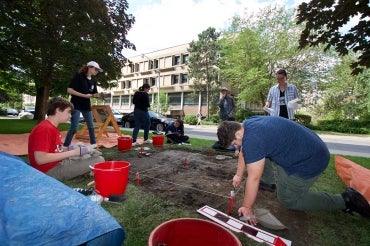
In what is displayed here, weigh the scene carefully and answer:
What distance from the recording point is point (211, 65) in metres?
32.4

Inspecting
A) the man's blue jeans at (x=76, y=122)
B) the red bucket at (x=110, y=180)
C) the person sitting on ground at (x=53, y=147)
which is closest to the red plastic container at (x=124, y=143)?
the man's blue jeans at (x=76, y=122)

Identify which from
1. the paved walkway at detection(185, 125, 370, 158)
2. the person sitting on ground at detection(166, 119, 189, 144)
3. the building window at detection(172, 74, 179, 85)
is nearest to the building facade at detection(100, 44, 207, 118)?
the building window at detection(172, 74, 179, 85)

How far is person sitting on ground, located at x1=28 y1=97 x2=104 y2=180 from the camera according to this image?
2.69 m

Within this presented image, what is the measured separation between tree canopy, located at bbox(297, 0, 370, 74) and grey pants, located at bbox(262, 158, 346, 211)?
3141 millimetres

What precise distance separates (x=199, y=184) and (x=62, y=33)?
10.0 m

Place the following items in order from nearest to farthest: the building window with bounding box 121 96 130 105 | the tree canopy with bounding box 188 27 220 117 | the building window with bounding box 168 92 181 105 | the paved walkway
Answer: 1. the paved walkway
2. the tree canopy with bounding box 188 27 220 117
3. the building window with bounding box 168 92 181 105
4. the building window with bounding box 121 96 130 105

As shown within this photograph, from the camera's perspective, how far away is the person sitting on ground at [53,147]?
269 centimetres

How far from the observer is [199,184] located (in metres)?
3.53

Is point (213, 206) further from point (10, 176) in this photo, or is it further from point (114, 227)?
point (10, 176)

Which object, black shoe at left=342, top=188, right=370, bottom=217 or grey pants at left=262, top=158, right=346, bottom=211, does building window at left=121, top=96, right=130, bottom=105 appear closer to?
grey pants at left=262, top=158, right=346, bottom=211

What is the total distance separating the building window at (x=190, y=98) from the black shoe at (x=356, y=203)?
33.3m

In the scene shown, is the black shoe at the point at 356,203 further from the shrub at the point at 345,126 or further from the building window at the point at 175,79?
Result: the building window at the point at 175,79

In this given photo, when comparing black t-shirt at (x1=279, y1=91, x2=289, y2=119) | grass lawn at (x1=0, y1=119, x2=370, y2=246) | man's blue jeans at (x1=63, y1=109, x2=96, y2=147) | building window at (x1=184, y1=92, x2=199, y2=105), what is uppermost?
building window at (x1=184, y1=92, x2=199, y2=105)

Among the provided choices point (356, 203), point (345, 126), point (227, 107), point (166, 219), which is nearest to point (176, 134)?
point (227, 107)
